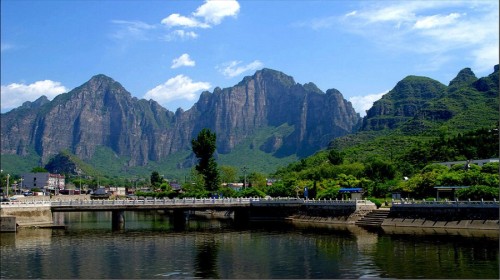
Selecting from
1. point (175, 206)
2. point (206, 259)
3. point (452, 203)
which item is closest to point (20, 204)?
point (175, 206)

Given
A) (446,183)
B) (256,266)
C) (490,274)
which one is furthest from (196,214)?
(490,274)

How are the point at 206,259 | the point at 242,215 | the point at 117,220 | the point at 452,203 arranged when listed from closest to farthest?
the point at 206,259 → the point at 452,203 → the point at 117,220 → the point at 242,215

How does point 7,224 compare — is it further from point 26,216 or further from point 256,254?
point 256,254

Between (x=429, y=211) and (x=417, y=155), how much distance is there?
270 ft

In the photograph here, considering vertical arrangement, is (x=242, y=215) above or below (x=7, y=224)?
below

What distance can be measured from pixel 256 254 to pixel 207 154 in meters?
78.5

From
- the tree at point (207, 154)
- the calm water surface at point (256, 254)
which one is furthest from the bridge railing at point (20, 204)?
the tree at point (207, 154)

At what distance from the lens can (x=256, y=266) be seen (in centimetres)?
4784

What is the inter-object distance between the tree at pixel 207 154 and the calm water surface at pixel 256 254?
2027 inches

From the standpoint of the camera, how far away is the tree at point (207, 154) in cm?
13051

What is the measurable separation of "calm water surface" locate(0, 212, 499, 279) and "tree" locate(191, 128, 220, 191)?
169ft

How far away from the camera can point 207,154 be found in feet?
436

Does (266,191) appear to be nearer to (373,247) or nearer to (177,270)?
(373,247)

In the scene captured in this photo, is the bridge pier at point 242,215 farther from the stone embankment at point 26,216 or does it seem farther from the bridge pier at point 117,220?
the stone embankment at point 26,216
